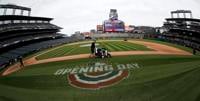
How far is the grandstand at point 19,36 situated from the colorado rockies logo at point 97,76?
2240 cm

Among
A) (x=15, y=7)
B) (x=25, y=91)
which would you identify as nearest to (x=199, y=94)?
(x=25, y=91)

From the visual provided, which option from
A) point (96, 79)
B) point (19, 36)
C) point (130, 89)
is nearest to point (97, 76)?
point (96, 79)

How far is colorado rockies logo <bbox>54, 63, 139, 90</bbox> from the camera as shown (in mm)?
18000

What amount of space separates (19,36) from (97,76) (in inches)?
1893

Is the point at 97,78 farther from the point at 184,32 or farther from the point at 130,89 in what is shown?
the point at 184,32

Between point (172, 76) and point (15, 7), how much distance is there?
210ft

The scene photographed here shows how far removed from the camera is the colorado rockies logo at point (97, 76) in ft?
59.1

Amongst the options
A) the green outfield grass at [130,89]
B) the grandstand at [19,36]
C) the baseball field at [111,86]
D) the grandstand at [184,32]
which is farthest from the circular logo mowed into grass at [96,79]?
the grandstand at [184,32]

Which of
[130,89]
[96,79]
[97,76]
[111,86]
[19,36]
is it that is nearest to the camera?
[130,89]

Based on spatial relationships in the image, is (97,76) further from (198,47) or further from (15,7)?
(15,7)

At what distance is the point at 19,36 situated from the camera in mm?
62188

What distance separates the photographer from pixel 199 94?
1315 centimetres

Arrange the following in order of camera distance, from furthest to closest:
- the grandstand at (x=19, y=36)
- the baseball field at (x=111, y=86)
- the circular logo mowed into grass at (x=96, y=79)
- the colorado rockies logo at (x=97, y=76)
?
the grandstand at (x=19, y=36), the colorado rockies logo at (x=97, y=76), the circular logo mowed into grass at (x=96, y=79), the baseball field at (x=111, y=86)

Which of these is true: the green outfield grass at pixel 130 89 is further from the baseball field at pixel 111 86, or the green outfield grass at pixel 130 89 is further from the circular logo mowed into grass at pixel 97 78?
the circular logo mowed into grass at pixel 97 78
